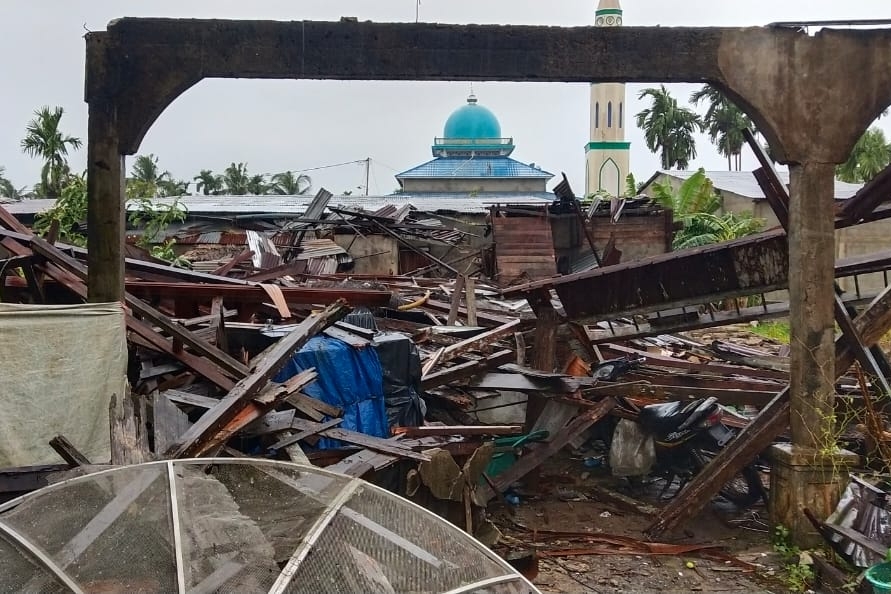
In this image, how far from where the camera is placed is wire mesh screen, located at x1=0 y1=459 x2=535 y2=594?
2.79 m

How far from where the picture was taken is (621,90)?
46656 mm

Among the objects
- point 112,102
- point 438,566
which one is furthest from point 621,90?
point 438,566

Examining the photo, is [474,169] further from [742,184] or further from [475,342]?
[475,342]

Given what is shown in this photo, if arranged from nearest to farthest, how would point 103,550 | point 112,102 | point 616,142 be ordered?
1. point 103,550
2. point 112,102
3. point 616,142

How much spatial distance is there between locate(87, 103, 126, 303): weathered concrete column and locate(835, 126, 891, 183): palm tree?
33425 mm

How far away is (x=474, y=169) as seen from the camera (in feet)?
130

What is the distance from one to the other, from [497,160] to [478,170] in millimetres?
1516

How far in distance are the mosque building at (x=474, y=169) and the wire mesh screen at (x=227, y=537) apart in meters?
34.6

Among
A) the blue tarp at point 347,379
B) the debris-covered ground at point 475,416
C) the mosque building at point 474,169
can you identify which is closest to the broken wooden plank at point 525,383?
the debris-covered ground at point 475,416

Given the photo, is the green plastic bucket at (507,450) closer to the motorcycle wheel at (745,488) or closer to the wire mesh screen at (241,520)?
the motorcycle wheel at (745,488)

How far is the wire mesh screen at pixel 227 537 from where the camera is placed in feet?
9.15

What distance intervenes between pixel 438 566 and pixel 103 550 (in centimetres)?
124

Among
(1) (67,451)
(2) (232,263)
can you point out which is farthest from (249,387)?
(2) (232,263)

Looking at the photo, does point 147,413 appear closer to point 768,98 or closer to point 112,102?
point 112,102
